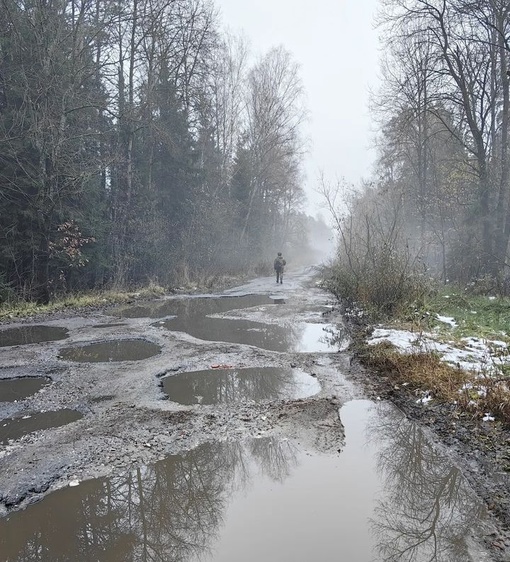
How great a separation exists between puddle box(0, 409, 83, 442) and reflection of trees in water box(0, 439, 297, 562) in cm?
133

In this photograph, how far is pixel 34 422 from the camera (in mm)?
4348

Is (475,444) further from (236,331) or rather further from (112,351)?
(236,331)

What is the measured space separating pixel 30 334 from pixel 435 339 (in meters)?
8.39

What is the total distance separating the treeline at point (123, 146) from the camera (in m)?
12.8

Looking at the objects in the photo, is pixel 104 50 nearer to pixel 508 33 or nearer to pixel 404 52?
pixel 404 52

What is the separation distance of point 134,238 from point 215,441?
16817 mm

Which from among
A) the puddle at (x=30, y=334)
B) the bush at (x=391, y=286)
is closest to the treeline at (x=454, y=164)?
the bush at (x=391, y=286)

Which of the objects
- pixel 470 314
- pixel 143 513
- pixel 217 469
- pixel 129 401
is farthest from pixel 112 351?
pixel 470 314

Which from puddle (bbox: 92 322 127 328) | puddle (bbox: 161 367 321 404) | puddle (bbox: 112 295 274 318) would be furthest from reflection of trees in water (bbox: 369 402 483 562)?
puddle (bbox: 112 295 274 318)

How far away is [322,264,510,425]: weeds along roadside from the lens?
462cm

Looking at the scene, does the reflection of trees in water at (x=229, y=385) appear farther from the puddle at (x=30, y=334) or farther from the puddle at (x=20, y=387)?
the puddle at (x=30, y=334)

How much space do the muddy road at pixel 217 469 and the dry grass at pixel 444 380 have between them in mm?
605

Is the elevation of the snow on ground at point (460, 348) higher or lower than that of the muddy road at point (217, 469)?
higher

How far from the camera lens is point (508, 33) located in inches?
501
